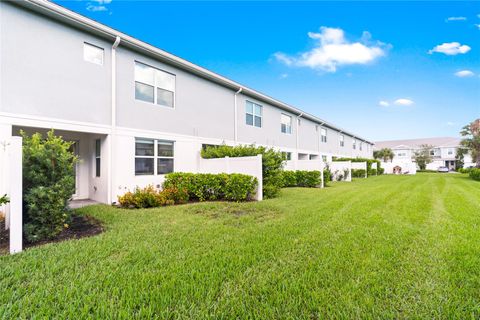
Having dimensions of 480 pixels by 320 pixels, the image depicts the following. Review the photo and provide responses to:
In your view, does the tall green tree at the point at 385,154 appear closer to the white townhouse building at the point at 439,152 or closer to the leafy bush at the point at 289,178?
the white townhouse building at the point at 439,152

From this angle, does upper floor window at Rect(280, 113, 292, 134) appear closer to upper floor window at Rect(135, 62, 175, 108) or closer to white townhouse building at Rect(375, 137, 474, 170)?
upper floor window at Rect(135, 62, 175, 108)

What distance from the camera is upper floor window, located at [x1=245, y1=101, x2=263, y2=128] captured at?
14695mm

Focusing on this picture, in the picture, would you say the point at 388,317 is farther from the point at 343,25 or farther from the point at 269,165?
the point at 343,25

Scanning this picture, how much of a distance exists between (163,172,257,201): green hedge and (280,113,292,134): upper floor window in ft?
32.9

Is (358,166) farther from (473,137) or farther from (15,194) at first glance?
(15,194)

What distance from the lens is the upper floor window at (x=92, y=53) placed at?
7805 millimetres

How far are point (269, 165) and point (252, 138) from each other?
545cm

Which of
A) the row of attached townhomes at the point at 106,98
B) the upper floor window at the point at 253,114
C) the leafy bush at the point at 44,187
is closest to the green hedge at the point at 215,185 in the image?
the row of attached townhomes at the point at 106,98

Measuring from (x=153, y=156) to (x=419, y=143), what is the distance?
235ft

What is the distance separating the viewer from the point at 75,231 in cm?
506

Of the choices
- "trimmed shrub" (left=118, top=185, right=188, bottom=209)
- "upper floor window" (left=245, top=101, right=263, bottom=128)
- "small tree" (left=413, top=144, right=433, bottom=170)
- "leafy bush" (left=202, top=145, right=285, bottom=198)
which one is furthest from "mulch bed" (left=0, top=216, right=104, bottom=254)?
"small tree" (left=413, top=144, right=433, bottom=170)

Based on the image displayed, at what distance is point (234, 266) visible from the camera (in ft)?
10.7

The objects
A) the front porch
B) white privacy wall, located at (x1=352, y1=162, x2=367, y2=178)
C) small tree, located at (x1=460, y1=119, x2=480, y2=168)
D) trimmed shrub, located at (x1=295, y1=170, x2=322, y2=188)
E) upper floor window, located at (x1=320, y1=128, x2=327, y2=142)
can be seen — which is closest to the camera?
the front porch

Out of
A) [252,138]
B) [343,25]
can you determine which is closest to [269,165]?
[252,138]
